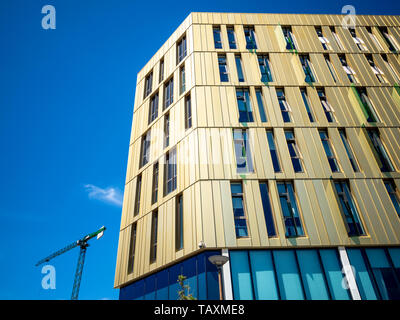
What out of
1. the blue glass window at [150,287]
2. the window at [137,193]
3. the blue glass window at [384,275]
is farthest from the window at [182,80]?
the blue glass window at [384,275]

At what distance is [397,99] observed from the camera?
22.1 m

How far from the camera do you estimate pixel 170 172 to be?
2073 cm

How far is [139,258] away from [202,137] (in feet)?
31.4

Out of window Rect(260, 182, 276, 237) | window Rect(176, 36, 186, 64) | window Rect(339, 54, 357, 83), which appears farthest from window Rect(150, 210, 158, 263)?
window Rect(339, 54, 357, 83)

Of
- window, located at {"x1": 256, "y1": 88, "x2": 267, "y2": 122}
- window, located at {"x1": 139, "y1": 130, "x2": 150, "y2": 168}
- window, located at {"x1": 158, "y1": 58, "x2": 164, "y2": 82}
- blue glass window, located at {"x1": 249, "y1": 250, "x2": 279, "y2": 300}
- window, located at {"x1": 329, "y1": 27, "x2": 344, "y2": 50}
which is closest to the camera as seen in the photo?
blue glass window, located at {"x1": 249, "y1": 250, "x2": 279, "y2": 300}

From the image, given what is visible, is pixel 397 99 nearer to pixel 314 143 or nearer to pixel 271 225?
pixel 314 143

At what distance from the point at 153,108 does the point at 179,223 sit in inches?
502

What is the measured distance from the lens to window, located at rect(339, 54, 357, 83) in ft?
75.8

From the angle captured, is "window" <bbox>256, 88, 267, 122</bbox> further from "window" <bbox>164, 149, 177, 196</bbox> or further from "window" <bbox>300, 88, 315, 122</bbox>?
"window" <bbox>164, 149, 177, 196</bbox>

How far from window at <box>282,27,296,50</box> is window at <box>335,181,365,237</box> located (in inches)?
520

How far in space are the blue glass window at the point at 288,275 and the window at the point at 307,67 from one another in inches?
564

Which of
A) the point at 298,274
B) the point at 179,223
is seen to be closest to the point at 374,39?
the point at 298,274

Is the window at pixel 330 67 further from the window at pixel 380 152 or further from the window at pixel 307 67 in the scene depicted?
the window at pixel 380 152

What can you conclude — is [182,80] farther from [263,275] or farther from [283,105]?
[263,275]
